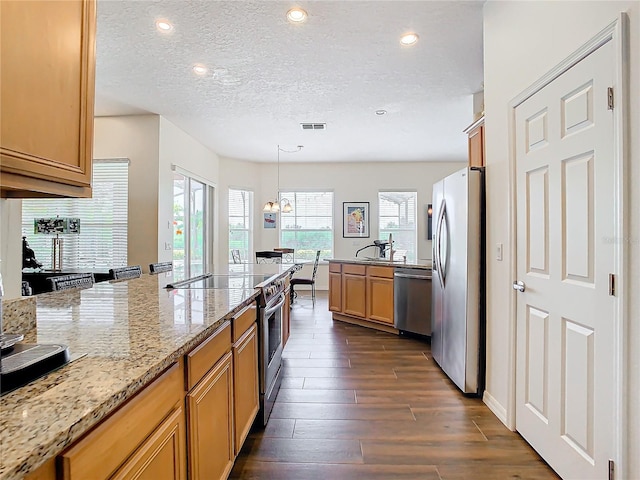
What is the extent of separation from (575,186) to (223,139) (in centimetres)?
546

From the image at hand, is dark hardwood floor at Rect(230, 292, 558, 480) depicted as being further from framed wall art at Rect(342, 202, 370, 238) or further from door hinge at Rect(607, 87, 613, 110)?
framed wall art at Rect(342, 202, 370, 238)

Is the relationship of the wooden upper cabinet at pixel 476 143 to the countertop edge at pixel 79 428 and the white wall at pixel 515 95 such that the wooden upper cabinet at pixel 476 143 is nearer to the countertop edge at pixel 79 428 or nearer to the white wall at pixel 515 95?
the white wall at pixel 515 95

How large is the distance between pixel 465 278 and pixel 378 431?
121 centimetres

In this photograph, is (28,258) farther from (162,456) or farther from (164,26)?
(162,456)

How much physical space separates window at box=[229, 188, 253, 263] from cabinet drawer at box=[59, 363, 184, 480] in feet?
21.6

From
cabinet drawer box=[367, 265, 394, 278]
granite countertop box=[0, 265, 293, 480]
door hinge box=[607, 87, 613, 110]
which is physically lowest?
cabinet drawer box=[367, 265, 394, 278]

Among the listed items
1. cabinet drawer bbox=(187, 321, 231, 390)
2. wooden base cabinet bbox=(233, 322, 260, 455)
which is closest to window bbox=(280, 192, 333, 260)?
wooden base cabinet bbox=(233, 322, 260, 455)

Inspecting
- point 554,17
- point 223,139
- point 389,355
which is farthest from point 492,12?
point 223,139

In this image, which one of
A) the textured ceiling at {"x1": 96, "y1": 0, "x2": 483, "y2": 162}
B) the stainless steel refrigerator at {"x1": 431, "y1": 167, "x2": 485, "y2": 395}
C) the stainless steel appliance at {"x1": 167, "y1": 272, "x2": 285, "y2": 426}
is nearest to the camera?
the stainless steel appliance at {"x1": 167, "y1": 272, "x2": 285, "y2": 426}

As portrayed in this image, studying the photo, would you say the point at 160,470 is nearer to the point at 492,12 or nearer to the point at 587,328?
the point at 587,328

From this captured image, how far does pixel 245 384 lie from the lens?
1812mm

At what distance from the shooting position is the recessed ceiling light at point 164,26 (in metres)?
2.74

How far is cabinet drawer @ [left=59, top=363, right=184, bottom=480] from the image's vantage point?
0.65 meters

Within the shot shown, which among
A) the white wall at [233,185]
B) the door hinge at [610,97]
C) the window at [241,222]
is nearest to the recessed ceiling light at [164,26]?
the door hinge at [610,97]
